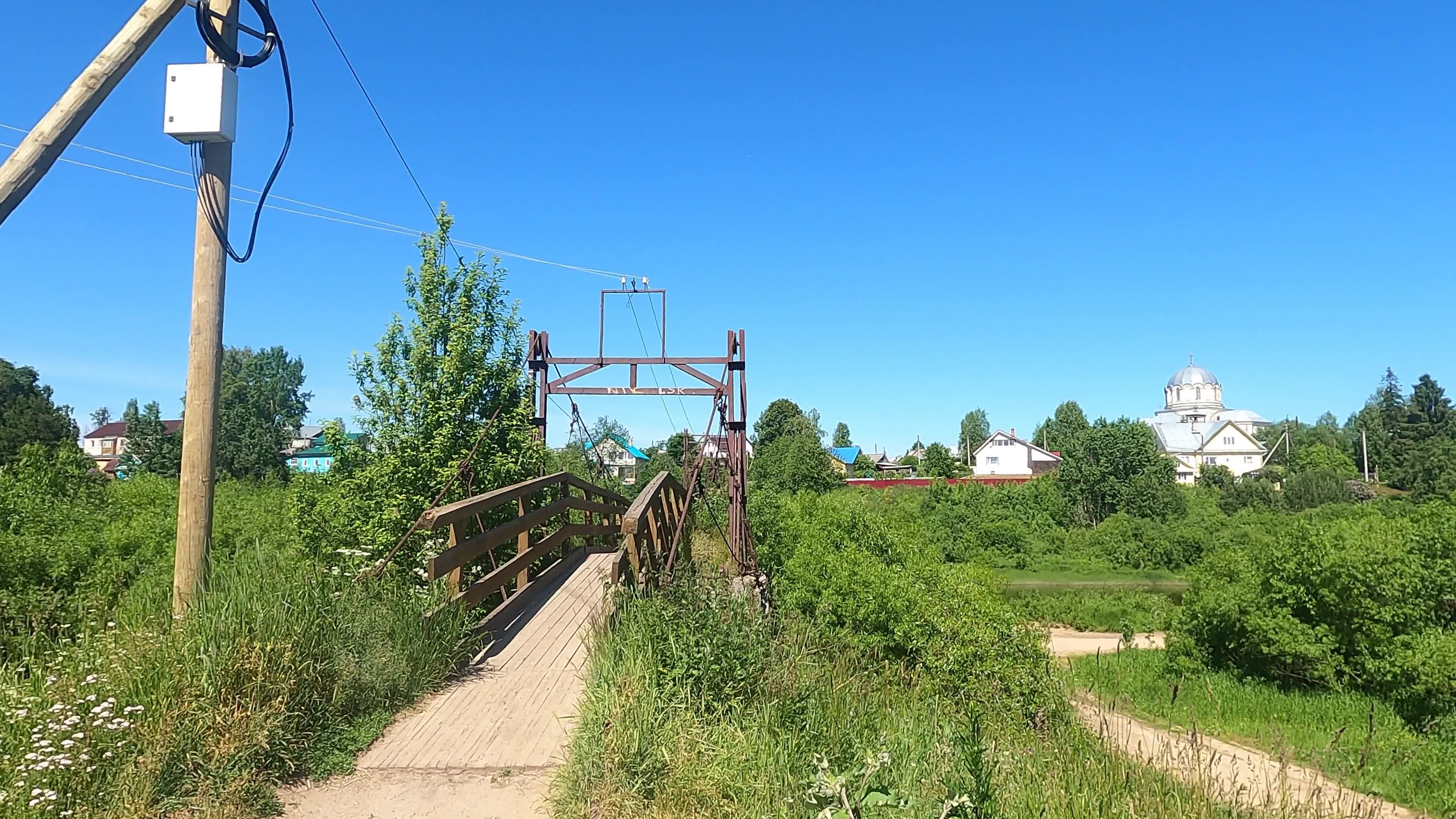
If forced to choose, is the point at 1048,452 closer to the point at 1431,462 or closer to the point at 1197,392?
the point at 1431,462

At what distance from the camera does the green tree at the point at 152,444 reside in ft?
149

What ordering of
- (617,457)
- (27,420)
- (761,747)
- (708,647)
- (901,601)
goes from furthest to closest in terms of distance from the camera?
(27,420) < (617,457) < (901,601) < (708,647) < (761,747)

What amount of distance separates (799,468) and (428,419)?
3651 cm

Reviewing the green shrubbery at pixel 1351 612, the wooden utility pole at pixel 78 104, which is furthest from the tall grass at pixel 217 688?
the green shrubbery at pixel 1351 612

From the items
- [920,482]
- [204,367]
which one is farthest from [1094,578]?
[204,367]

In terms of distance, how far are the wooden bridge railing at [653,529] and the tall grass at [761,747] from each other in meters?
0.73

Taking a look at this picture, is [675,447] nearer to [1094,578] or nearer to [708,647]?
[1094,578]

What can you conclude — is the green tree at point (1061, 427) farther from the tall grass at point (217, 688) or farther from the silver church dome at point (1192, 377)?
the tall grass at point (217, 688)

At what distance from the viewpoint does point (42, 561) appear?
6.75 m

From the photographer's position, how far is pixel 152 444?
154 feet

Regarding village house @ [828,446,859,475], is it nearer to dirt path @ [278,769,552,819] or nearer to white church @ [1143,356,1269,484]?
white church @ [1143,356,1269,484]

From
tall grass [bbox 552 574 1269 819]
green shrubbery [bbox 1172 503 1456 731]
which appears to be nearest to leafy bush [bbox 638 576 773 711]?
tall grass [bbox 552 574 1269 819]

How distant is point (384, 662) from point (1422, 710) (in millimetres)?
19165

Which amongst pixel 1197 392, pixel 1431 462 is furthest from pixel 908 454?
pixel 1431 462
